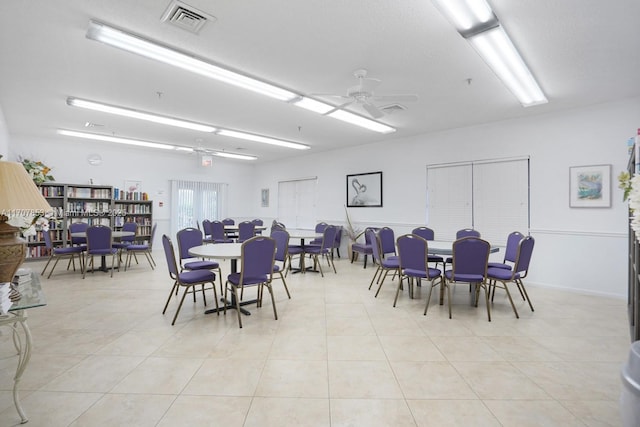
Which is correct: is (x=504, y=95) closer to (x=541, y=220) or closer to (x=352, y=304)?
(x=541, y=220)

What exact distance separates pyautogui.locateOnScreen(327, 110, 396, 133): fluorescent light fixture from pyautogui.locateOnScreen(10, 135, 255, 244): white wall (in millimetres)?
6000

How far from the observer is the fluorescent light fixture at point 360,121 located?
17.4 ft

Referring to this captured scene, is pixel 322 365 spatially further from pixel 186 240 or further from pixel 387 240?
pixel 387 240

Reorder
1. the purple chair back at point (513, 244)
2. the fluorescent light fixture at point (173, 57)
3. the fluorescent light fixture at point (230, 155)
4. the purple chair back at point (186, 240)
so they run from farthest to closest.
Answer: the fluorescent light fixture at point (230, 155) → the purple chair back at point (513, 244) → the purple chair back at point (186, 240) → the fluorescent light fixture at point (173, 57)

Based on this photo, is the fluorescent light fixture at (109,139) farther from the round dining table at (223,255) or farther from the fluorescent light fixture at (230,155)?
the round dining table at (223,255)

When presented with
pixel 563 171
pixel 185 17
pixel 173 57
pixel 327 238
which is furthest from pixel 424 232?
pixel 185 17

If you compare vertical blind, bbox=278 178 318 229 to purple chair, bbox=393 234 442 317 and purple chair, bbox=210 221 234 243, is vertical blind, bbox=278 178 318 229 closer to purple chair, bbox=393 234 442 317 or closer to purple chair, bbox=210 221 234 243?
purple chair, bbox=210 221 234 243

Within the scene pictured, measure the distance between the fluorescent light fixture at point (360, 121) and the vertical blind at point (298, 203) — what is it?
334 centimetres

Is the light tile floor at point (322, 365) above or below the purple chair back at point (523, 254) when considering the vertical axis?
below

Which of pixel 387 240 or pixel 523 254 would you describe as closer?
Result: pixel 523 254

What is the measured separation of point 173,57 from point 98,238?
3.90 m

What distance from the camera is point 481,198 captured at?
6035 millimetres

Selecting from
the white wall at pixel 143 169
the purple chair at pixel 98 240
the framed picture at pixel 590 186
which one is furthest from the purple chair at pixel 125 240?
the framed picture at pixel 590 186

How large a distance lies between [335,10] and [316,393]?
2957 millimetres
